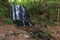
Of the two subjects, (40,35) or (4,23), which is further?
(4,23)

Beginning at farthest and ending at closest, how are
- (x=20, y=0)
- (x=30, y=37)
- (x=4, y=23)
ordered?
(x=20, y=0) < (x=4, y=23) < (x=30, y=37)

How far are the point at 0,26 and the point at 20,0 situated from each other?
754 cm

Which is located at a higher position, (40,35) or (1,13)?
(1,13)

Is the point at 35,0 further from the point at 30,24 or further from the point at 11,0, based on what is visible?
the point at 30,24

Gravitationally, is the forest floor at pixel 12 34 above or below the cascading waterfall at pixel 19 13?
below

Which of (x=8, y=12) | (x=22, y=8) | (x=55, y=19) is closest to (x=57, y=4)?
(x=55, y=19)

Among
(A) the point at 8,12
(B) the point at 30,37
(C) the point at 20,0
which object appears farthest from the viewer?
(C) the point at 20,0

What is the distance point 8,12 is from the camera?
1673 centimetres

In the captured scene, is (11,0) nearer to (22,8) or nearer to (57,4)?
(22,8)

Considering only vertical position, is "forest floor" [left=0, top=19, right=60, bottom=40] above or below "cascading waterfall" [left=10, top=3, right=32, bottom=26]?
below

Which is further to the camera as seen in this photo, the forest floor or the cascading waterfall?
the cascading waterfall

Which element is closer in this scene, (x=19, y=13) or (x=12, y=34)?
(x=12, y=34)

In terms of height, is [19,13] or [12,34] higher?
[19,13]

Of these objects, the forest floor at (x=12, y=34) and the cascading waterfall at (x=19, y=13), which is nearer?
the forest floor at (x=12, y=34)
